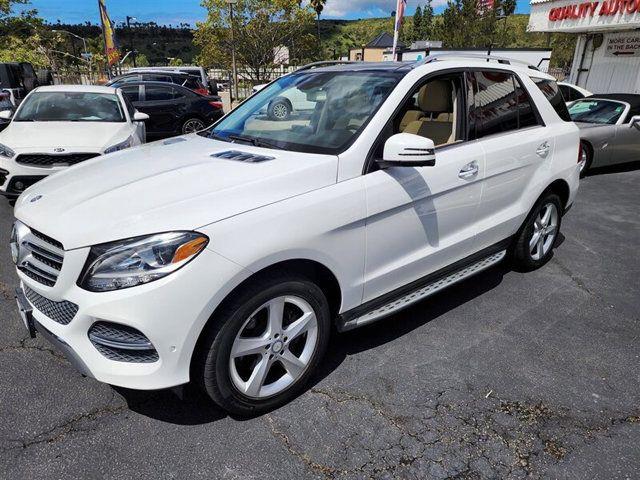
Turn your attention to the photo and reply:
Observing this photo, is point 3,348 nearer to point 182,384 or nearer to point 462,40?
point 182,384

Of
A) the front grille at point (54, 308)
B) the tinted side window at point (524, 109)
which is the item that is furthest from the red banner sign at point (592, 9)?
the front grille at point (54, 308)

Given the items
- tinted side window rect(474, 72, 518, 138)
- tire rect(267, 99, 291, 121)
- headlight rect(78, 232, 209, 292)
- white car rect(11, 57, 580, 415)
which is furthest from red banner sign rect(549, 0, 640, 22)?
headlight rect(78, 232, 209, 292)

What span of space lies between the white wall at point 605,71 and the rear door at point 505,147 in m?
14.3

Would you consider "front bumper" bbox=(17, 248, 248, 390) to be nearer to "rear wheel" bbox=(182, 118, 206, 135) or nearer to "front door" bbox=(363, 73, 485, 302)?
"front door" bbox=(363, 73, 485, 302)

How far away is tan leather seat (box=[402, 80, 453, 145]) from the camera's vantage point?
3336 millimetres

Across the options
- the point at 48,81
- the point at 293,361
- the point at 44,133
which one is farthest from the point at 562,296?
the point at 48,81

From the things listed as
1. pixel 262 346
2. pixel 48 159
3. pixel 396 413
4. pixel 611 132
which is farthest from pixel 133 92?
pixel 396 413

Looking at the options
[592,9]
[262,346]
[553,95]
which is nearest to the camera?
[262,346]

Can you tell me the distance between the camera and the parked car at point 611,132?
27.6 ft

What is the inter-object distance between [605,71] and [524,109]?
15767 mm

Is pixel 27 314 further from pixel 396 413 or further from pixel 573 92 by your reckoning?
pixel 573 92

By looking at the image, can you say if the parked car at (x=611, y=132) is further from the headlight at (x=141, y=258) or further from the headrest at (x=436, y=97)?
the headlight at (x=141, y=258)

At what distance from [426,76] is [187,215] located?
1.87m

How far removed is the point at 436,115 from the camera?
3443mm
